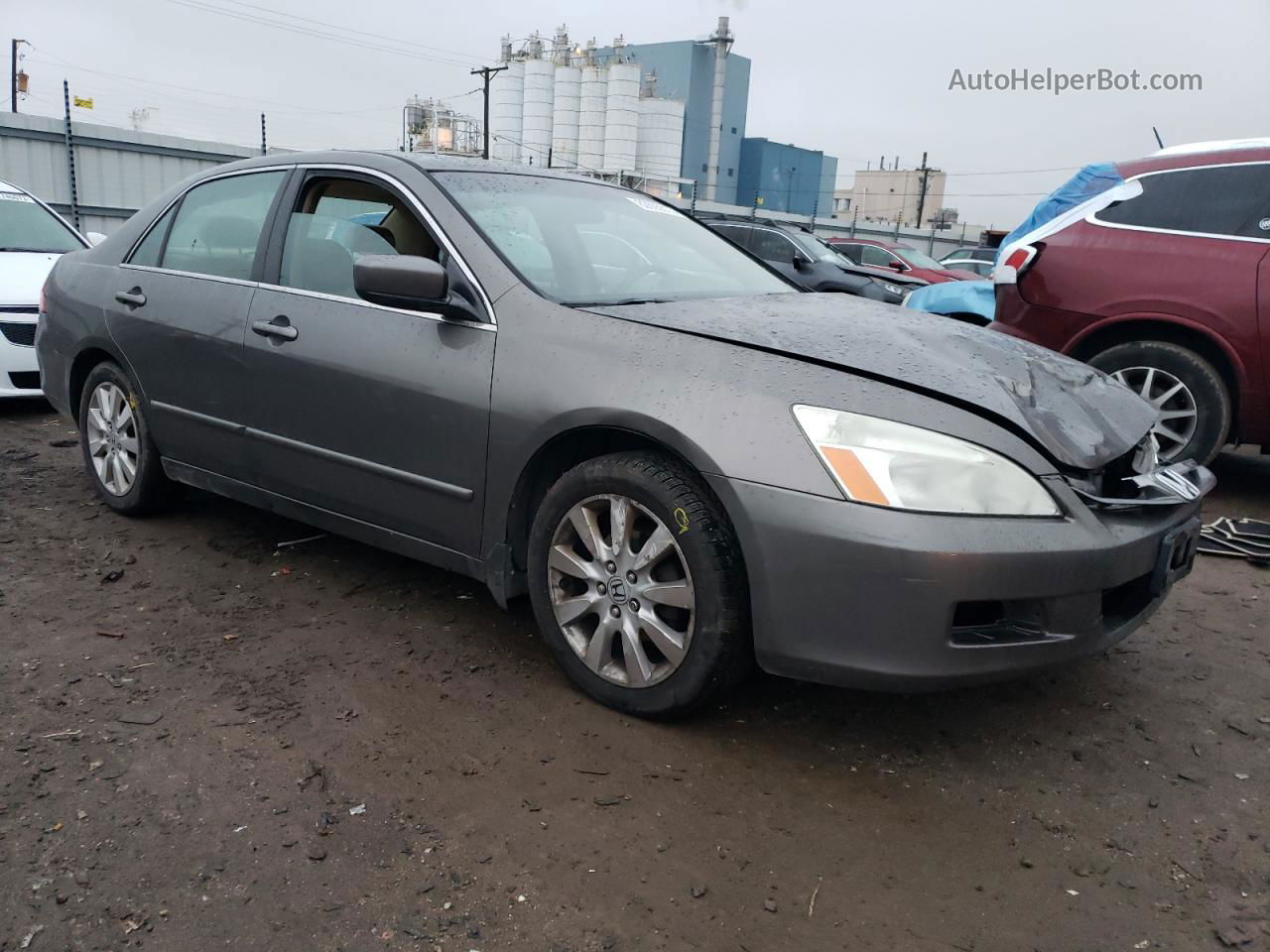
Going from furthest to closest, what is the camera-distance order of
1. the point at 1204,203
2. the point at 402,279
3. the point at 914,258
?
the point at 914,258 < the point at 1204,203 < the point at 402,279

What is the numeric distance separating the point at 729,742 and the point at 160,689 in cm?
168

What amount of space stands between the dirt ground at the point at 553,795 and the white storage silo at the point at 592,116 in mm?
51186

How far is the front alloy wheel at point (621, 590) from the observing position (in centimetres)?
265

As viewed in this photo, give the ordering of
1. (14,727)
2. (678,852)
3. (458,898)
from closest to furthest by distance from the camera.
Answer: (458,898), (678,852), (14,727)

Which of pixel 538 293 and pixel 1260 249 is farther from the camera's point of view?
pixel 1260 249

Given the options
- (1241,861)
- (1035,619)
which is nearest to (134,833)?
(1035,619)

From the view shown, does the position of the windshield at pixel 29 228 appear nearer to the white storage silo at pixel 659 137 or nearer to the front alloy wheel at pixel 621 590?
the front alloy wheel at pixel 621 590

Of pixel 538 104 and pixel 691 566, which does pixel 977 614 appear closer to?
pixel 691 566

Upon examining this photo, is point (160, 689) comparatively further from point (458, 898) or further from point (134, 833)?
point (458, 898)

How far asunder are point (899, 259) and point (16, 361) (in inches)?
497

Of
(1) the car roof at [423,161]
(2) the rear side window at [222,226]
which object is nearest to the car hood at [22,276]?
(2) the rear side window at [222,226]

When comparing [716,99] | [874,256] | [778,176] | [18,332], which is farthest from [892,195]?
[18,332]

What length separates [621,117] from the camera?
2023 inches

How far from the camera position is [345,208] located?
11.7 ft
